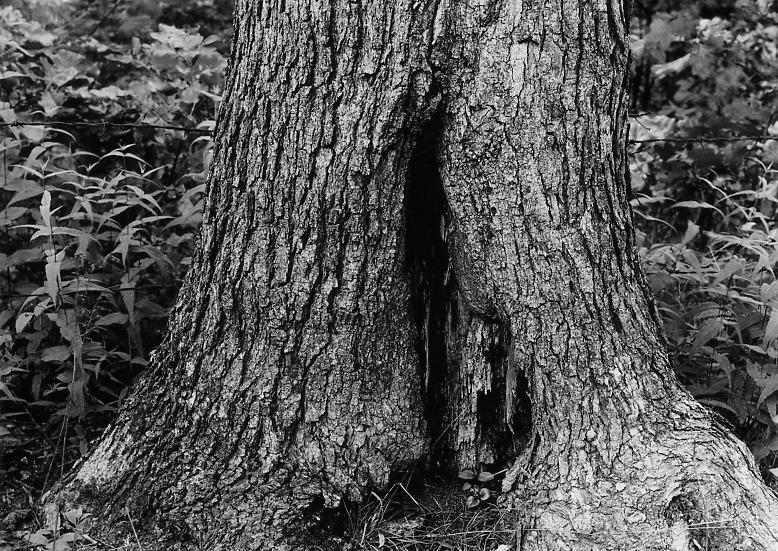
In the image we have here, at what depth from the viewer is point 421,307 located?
2.48 metres

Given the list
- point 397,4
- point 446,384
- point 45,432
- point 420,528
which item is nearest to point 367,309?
point 446,384

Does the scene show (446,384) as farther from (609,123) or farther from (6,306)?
(6,306)

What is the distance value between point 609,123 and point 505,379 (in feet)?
2.77

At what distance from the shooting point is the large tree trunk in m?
2.11

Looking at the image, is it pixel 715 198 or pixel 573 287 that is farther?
pixel 715 198

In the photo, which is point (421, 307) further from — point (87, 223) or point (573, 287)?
point (87, 223)

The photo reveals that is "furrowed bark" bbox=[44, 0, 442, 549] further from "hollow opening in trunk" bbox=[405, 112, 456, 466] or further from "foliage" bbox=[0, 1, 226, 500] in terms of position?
"foliage" bbox=[0, 1, 226, 500]

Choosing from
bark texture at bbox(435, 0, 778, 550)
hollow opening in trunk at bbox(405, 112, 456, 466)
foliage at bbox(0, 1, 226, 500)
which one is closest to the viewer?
bark texture at bbox(435, 0, 778, 550)

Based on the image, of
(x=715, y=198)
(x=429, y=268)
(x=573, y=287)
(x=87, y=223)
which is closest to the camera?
(x=573, y=287)

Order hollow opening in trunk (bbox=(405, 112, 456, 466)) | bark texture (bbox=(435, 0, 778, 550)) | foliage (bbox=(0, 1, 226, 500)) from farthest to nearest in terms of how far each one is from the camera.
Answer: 1. foliage (bbox=(0, 1, 226, 500))
2. hollow opening in trunk (bbox=(405, 112, 456, 466))
3. bark texture (bbox=(435, 0, 778, 550))

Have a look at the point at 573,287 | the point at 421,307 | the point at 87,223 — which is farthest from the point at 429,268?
the point at 87,223

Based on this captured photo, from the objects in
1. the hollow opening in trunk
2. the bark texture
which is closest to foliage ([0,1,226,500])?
the hollow opening in trunk

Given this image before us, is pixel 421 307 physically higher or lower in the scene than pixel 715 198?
lower

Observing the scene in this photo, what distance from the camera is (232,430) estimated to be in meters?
2.39
